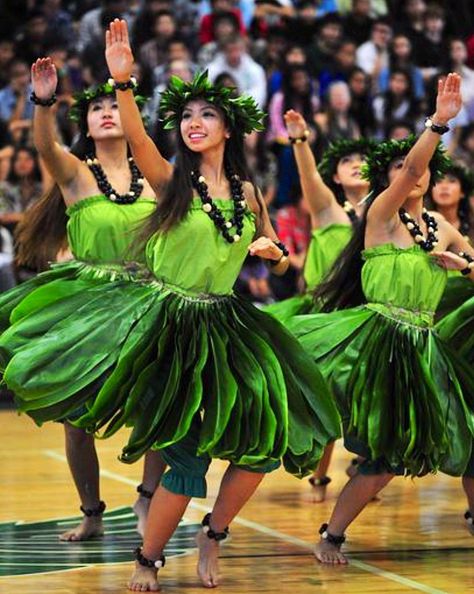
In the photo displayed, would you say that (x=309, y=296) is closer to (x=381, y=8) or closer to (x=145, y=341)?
(x=145, y=341)

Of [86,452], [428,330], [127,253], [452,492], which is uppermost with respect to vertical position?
[127,253]

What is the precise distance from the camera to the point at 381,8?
456 inches

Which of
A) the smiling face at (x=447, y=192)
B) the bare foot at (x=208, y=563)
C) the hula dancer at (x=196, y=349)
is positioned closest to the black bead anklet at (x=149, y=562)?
the hula dancer at (x=196, y=349)

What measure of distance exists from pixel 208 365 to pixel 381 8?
815 cm

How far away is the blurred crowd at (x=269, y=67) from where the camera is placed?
905 cm

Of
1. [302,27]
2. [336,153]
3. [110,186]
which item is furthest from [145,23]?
[110,186]

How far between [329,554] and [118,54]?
1634 millimetres

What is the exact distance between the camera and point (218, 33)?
9.98 m

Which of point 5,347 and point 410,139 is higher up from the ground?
point 410,139

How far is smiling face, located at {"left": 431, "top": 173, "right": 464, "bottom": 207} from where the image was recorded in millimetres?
5707

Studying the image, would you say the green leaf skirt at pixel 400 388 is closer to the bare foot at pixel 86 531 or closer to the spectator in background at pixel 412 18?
the bare foot at pixel 86 531

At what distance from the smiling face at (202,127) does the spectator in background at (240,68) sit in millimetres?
5478

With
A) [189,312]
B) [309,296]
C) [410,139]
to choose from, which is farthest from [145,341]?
[309,296]

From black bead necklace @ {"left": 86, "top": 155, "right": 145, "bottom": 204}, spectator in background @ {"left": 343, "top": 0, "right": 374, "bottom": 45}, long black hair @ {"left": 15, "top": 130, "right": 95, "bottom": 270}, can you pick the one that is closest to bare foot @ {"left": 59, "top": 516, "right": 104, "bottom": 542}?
long black hair @ {"left": 15, "top": 130, "right": 95, "bottom": 270}
